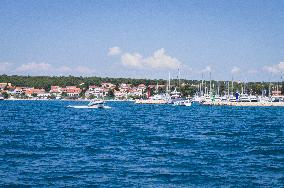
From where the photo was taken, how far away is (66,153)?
2470cm

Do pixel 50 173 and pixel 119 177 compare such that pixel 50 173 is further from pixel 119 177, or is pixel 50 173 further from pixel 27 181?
pixel 119 177

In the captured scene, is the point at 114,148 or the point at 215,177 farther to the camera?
the point at 114,148

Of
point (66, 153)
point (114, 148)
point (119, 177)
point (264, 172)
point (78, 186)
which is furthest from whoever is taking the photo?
point (114, 148)

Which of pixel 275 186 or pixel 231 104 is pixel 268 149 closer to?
pixel 275 186

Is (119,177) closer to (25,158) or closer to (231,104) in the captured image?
(25,158)

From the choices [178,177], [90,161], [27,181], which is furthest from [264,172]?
[27,181]

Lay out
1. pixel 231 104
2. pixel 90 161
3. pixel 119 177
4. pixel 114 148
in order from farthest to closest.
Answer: pixel 231 104, pixel 114 148, pixel 90 161, pixel 119 177

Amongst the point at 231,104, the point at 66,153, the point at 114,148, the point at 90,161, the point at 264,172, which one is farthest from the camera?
the point at 231,104

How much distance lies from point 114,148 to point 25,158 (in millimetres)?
6177

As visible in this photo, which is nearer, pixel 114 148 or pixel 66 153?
pixel 66 153

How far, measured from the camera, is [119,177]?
59.5 feet

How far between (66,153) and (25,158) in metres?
2.52

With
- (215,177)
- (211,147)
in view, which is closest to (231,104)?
(211,147)

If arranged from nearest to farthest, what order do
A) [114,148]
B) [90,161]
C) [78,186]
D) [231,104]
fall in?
[78,186], [90,161], [114,148], [231,104]
